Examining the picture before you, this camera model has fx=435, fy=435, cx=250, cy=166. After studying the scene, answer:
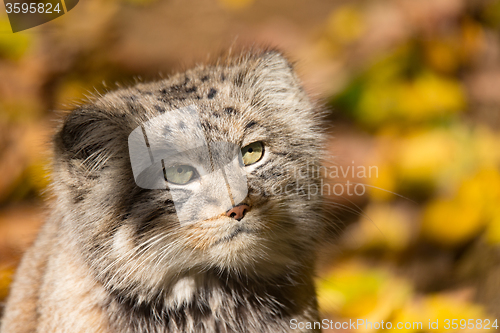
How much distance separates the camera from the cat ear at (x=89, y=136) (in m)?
1.55

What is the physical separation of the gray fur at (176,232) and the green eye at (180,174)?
0.18 feet

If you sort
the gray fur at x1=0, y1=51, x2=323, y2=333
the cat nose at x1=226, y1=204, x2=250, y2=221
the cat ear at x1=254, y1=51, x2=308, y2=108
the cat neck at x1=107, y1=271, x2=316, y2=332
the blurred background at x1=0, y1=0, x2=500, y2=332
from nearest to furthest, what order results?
the cat nose at x1=226, y1=204, x2=250, y2=221 → the gray fur at x1=0, y1=51, x2=323, y2=333 → the cat neck at x1=107, y1=271, x2=316, y2=332 → the cat ear at x1=254, y1=51, x2=308, y2=108 → the blurred background at x1=0, y1=0, x2=500, y2=332

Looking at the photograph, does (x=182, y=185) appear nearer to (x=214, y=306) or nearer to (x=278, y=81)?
(x=214, y=306)

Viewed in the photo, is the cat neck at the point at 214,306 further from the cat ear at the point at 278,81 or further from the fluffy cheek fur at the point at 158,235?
the cat ear at the point at 278,81

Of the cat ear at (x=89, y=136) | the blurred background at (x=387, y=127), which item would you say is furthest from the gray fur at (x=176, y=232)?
the blurred background at (x=387, y=127)

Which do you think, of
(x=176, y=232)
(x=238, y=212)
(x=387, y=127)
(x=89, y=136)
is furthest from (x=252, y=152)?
(x=387, y=127)

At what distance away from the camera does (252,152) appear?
1.63 metres

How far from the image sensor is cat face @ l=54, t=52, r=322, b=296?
1.46m

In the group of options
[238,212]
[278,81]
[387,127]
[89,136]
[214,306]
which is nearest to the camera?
[238,212]

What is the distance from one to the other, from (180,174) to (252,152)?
0.30 metres

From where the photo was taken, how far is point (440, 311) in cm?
269

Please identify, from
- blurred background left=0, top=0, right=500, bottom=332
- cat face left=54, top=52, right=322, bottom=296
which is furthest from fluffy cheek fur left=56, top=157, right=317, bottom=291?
blurred background left=0, top=0, right=500, bottom=332

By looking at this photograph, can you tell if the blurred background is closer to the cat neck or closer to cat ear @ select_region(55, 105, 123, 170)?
the cat neck

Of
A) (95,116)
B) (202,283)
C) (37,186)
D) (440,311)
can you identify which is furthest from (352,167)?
(37,186)
